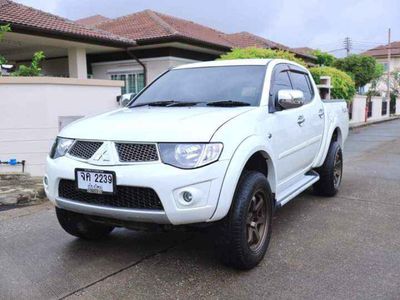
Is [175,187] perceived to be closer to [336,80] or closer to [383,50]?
[336,80]

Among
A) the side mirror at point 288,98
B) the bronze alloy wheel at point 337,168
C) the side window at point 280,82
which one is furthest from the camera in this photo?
the bronze alloy wheel at point 337,168

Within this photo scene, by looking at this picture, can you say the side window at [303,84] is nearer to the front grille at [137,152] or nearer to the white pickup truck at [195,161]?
the white pickup truck at [195,161]

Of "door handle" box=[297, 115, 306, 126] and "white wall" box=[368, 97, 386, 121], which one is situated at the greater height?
"door handle" box=[297, 115, 306, 126]

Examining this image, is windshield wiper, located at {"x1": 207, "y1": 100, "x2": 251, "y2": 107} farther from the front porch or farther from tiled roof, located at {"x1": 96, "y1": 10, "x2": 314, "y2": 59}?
tiled roof, located at {"x1": 96, "y1": 10, "x2": 314, "y2": 59}

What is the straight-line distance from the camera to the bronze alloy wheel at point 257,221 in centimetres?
374

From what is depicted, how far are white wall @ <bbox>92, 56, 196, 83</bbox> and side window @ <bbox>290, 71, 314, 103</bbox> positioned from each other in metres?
11.1

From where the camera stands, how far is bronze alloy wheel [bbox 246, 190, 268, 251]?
3.74 meters

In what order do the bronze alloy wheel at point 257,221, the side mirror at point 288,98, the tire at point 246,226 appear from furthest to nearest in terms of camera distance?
the side mirror at point 288,98, the bronze alloy wheel at point 257,221, the tire at point 246,226

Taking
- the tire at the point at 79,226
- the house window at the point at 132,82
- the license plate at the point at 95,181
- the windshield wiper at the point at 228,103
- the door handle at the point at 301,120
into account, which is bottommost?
the tire at the point at 79,226

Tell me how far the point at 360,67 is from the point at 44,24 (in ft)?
61.3

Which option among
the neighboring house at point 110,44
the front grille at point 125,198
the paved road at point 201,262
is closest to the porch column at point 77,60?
the neighboring house at point 110,44

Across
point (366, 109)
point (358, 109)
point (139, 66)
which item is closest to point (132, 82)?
point (139, 66)

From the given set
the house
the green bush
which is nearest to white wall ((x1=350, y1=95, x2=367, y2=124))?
the house

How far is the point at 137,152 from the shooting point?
3.37m
